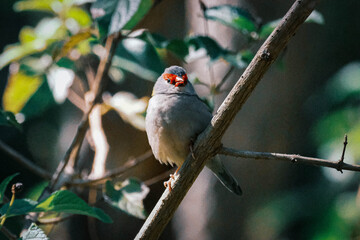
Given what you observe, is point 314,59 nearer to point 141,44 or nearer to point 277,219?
point 277,219

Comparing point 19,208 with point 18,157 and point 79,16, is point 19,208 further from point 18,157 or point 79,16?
point 79,16

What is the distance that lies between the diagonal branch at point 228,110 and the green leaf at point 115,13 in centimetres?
88

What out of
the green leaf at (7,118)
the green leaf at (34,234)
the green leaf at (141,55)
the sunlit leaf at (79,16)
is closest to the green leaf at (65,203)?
the green leaf at (34,234)

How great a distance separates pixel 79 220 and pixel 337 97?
313 centimetres

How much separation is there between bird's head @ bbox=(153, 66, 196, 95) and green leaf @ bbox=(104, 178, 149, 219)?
0.70m

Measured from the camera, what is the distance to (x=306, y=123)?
4531 mm

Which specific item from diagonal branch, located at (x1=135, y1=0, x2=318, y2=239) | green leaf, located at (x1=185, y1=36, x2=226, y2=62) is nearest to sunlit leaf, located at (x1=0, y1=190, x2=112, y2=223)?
diagonal branch, located at (x1=135, y1=0, x2=318, y2=239)

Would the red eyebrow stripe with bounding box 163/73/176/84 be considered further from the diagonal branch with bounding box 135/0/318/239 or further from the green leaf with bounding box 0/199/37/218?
the green leaf with bounding box 0/199/37/218

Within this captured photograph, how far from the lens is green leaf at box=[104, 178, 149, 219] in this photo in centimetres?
268

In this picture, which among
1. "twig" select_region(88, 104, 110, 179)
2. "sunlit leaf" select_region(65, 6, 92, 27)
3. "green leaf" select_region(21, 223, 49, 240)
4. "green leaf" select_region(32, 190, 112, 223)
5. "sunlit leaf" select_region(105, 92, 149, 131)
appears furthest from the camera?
"twig" select_region(88, 104, 110, 179)

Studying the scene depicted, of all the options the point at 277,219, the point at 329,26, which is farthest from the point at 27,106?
the point at 329,26

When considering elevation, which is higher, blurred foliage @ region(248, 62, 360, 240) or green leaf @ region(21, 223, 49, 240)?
blurred foliage @ region(248, 62, 360, 240)

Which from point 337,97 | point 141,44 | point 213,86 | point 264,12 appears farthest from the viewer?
point 264,12

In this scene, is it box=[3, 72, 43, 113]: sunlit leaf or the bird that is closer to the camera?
the bird
